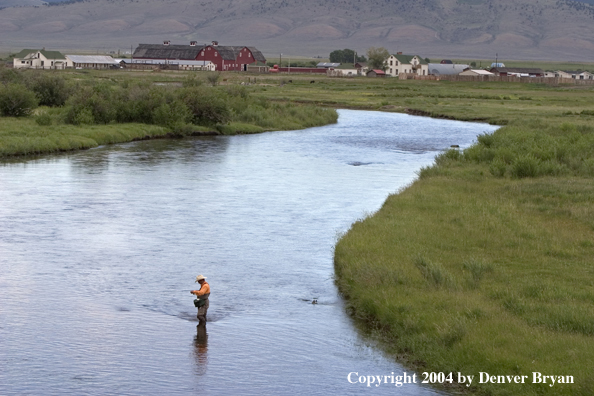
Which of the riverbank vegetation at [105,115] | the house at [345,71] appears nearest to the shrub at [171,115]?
the riverbank vegetation at [105,115]

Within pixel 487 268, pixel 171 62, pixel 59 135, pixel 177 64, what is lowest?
pixel 487 268

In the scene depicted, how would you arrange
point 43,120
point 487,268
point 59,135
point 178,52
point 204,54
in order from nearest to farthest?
point 487,268 < point 59,135 < point 43,120 < point 204,54 < point 178,52

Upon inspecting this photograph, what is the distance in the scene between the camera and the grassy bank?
13.5 metres

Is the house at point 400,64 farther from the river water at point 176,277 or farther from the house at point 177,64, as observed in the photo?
the river water at point 176,277

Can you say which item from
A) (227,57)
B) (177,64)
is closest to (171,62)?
(177,64)

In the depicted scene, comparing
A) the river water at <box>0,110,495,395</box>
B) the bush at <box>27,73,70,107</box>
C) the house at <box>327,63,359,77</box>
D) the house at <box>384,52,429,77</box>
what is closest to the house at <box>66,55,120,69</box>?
the house at <box>327,63,359,77</box>

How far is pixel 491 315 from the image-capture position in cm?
1503

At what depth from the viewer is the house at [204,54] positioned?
166000mm

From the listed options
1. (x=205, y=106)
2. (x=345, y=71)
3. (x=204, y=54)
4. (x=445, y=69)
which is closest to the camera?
(x=205, y=106)

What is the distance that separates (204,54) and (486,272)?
499 ft

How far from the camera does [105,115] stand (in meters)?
51.8

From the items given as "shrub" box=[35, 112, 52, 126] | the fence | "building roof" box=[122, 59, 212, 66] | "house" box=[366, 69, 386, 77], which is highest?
"building roof" box=[122, 59, 212, 66]

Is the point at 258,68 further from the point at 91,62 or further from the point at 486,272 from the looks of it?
the point at 486,272

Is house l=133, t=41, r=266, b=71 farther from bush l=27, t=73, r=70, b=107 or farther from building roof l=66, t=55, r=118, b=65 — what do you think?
bush l=27, t=73, r=70, b=107
